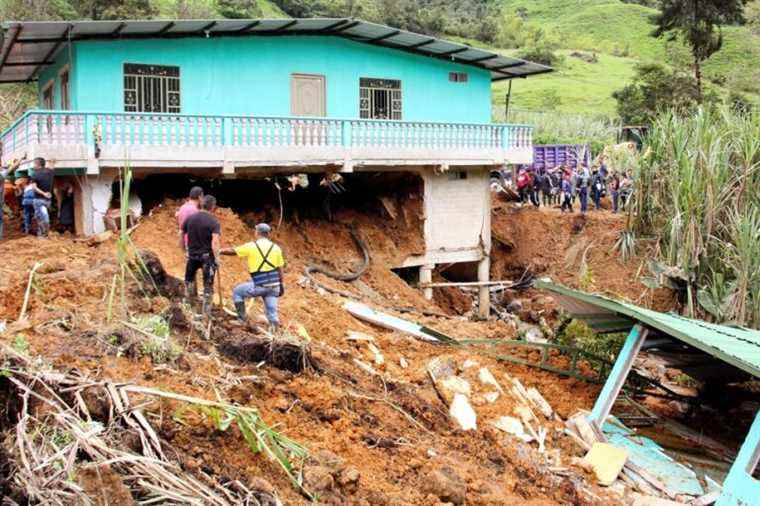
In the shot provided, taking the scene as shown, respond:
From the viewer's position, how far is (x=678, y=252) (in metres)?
17.9

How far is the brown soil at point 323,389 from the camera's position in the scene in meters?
7.48

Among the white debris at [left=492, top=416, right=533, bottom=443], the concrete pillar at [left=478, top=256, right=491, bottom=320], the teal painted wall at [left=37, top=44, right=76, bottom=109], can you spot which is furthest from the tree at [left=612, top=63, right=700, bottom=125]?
the white debris at [left=492, top=416, right=533, bottom=443]

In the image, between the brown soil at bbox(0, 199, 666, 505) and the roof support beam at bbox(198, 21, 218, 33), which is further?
the roof support beam at bbox(198, 21, 218, 33)

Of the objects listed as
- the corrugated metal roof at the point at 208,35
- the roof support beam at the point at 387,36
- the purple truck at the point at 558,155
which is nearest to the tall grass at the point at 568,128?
the purple truck at the point at 558,155

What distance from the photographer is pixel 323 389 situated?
30.1 feet

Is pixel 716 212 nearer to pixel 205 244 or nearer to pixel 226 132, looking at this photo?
pixel 226 132

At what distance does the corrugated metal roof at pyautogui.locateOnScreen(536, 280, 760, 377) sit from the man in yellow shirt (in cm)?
370

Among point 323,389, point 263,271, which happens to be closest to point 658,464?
point 323,389

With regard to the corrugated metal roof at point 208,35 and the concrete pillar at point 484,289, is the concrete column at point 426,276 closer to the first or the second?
the concrete pillar at point 484,289

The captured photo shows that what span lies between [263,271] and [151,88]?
9766mm

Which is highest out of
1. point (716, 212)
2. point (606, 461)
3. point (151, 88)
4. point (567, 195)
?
point (151, 88)

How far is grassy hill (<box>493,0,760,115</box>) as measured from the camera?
4956 centimetres

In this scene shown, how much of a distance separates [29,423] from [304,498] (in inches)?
87.3

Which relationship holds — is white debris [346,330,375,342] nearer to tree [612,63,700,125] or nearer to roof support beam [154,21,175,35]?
roof support beam [154,21,175,35]
